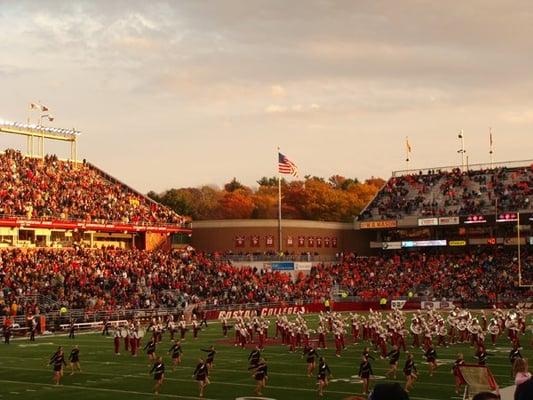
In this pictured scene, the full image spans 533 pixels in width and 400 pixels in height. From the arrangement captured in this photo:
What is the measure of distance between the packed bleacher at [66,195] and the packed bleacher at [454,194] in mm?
17774

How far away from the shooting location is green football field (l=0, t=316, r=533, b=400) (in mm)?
20781

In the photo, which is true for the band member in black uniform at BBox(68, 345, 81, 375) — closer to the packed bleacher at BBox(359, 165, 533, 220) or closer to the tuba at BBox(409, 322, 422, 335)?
the tuba at BBox(409, 322, 422, 335)

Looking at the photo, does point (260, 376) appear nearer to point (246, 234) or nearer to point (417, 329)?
point (417, 329)

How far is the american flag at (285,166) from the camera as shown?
56875mm

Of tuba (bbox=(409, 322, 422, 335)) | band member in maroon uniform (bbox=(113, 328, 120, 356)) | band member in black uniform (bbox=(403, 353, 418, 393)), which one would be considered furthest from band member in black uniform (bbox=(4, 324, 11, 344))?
band member in black uniform (bbox=(403, 353, 418, 393))

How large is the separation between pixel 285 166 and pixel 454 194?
1602 cm

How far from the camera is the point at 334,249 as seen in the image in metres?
66.9

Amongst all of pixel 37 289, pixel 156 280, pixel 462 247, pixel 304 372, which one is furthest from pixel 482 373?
pixel 462 247

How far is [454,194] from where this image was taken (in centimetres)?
6556

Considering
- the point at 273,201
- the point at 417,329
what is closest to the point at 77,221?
the point at 417,329

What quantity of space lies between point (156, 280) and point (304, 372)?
2657cm

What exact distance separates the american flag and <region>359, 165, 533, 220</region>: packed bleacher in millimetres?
11658

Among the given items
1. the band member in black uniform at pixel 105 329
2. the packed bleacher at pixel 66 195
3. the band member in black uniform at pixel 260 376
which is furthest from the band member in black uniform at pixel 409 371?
the packed bleacher at pixel 66 195

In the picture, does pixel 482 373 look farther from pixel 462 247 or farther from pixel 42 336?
pixel 462 247
